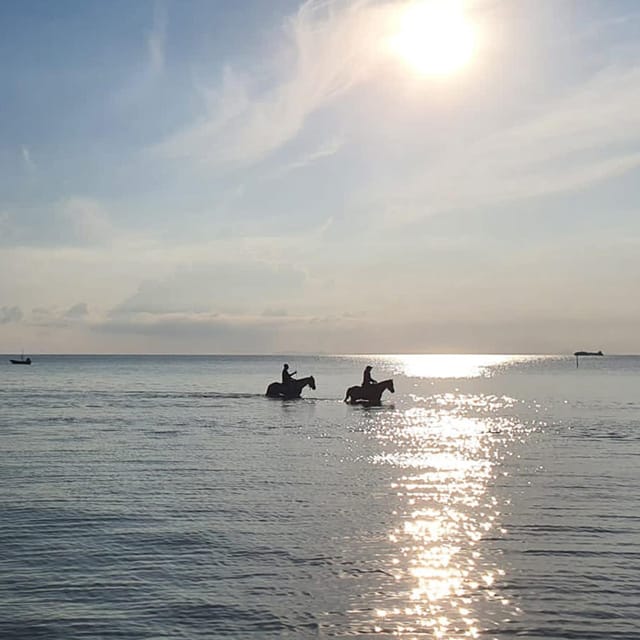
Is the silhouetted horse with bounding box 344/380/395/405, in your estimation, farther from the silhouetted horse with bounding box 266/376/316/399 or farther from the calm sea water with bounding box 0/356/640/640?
the calm sea water with bounding box 0/356/640/640

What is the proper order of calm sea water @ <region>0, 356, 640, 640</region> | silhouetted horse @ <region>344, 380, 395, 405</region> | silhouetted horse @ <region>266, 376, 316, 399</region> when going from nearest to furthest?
1. calm sea water @ <region>0, 356, 640, 640</region>
2. silhouetted horse @ <region>344, 380, 395, 405</region>
3. silhouetted horse @ <region>266, 376, 316, 399</region>

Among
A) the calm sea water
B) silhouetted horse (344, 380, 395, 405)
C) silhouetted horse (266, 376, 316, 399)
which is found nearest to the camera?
the calm sea water

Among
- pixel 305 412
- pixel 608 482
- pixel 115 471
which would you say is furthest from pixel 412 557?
pixel 305 412

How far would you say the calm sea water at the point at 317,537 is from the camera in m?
11.3

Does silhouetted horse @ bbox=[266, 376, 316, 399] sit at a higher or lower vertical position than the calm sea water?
higher

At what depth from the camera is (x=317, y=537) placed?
15.8 metres

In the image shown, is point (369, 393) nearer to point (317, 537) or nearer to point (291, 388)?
point (291, 388)

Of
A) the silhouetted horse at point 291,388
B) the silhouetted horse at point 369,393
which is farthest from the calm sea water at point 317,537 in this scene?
the silhouetted horse at point 291,388

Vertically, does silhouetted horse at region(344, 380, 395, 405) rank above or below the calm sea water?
above

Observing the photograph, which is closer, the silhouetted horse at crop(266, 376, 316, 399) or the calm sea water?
the calm sea water

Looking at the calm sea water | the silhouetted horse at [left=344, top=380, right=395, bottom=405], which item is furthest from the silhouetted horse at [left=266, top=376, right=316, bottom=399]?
the calm sea water

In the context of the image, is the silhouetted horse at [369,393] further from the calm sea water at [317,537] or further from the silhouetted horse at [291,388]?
the calm sea water at [317,537]

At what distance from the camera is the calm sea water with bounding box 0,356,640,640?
11.3 m

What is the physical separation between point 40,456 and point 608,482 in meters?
18.3
